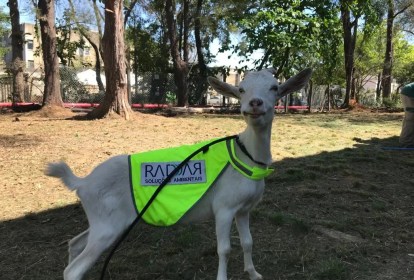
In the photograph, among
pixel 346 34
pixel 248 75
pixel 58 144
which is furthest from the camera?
pixel 346 34

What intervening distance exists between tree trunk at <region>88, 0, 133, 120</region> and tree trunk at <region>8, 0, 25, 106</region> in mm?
7382

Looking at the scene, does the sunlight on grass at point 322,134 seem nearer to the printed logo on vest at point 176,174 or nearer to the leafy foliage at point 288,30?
the leafy foliage at point 288,30

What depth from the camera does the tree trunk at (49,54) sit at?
15750mm

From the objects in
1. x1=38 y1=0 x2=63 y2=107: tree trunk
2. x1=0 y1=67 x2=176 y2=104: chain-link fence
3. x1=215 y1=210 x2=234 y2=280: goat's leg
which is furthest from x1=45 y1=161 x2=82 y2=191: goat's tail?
x1=0 y1=67 x2=176 y2=104: chain-link fence

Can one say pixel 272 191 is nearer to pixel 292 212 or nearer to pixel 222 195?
pixel 292 212

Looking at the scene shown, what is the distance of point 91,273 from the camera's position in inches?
151

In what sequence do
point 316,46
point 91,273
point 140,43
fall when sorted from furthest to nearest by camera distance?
point 140,43 → point 316,46 → point 91,273

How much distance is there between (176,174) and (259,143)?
654 mm

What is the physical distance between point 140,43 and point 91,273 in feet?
87.7

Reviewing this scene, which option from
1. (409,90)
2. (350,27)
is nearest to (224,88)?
(409,90)

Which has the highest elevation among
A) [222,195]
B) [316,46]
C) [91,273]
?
[316,46]

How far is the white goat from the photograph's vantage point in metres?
2.98

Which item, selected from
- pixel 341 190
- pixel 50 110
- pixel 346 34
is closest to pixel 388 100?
pixel 346 34

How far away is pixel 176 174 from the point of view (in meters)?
3.20
